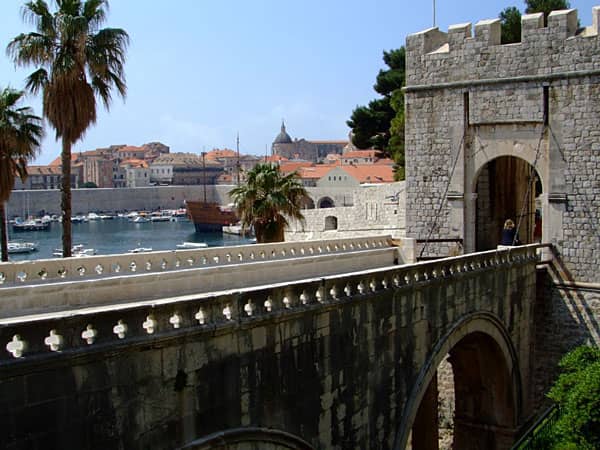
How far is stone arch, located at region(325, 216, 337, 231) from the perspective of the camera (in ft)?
135

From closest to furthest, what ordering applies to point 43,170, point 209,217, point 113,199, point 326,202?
point 326,202 < point 209,217 < point 113,199 < point 43,170

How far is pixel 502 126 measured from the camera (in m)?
19.2

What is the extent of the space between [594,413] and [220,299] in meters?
8.26

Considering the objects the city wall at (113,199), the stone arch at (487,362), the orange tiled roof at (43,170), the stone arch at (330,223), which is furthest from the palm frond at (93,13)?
the orange tiled roof at (43,170)

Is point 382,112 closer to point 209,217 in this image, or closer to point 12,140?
point 12,140

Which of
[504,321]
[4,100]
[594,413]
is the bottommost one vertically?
[594,413]

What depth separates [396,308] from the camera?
12.5 meters

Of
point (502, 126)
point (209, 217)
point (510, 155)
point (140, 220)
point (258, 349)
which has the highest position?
point (502, 126)

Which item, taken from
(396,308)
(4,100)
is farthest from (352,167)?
(396,308)

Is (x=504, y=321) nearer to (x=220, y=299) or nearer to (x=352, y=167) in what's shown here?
(x=220, y=299)

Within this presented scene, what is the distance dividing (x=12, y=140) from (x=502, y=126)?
1276 cm

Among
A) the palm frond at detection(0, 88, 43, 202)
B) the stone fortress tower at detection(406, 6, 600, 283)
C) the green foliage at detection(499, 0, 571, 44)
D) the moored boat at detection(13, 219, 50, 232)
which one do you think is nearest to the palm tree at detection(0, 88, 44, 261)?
the palm frond at detection(0, 88, 43, 202)

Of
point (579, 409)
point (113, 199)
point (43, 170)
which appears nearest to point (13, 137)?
point (579, 409)

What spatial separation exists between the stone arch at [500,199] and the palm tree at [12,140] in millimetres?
11951
